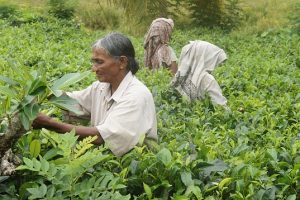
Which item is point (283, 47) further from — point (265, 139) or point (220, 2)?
point (265, 139)

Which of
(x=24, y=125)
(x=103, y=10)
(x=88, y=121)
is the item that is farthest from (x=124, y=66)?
(x=103, y=10)

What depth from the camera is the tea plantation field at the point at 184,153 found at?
225cm

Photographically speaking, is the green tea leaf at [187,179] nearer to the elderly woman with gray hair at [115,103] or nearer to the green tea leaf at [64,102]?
the elderly woman with gray hair at [115,103]

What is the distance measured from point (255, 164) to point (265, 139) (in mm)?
864

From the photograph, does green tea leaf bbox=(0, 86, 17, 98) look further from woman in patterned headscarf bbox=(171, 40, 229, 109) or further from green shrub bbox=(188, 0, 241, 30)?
green shrub bbox=(188, 0, 241, 30)

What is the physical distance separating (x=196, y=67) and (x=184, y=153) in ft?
7.21

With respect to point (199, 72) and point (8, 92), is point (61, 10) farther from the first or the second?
point (8, 92)

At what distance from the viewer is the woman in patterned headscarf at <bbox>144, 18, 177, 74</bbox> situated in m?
6.93

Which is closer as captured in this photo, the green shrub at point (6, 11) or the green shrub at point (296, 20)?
the green shrub at point (296, 20)

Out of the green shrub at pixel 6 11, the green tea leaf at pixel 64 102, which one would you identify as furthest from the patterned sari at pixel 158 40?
the green shrub at pixel 6 11

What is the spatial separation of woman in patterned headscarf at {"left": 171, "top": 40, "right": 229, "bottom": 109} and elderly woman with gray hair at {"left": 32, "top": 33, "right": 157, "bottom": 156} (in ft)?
6.04

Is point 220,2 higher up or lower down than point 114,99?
lower down

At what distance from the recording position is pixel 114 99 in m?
2.96

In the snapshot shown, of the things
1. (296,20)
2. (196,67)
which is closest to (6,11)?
(296,20)
